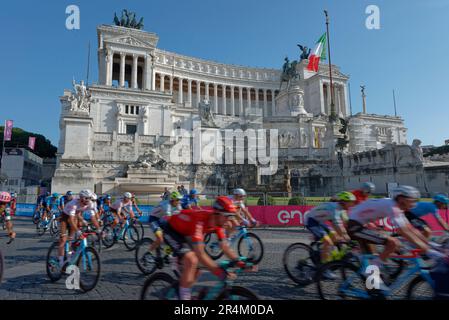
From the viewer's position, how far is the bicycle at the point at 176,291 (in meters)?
3.73

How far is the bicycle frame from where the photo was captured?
4.60 meters

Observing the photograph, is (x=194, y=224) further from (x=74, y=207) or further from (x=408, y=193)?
(x=74, y=207)

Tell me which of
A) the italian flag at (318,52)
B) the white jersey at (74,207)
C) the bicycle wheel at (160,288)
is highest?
the italian flag at (318,52)

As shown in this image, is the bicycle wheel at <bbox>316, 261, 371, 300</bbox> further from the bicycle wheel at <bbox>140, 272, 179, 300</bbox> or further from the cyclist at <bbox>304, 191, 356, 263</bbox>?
the bicycle wheel at <bbox>140, 272, 179, 300</bbox>

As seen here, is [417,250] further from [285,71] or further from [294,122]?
[285,71]

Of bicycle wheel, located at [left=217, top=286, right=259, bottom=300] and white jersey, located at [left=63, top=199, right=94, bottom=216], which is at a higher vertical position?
white jersey, located at [left=63, top=199, right=94, bottom=216]

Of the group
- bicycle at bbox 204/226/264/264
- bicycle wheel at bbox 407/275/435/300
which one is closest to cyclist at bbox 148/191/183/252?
bicycle at bbox 204/226/264/264

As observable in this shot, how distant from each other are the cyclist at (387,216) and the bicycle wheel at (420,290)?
1.70 feet

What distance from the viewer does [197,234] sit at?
4203 millimetres

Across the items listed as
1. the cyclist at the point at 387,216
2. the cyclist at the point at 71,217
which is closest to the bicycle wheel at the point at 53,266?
the cyclist at the point at 71,217

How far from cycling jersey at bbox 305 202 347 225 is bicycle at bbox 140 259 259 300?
3.43 meters

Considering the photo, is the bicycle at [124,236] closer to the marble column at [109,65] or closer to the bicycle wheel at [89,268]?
the bicycle wheel at [89,268]

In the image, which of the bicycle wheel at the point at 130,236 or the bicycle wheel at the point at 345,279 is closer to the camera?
the bicycle wheel at the point at 345,279
